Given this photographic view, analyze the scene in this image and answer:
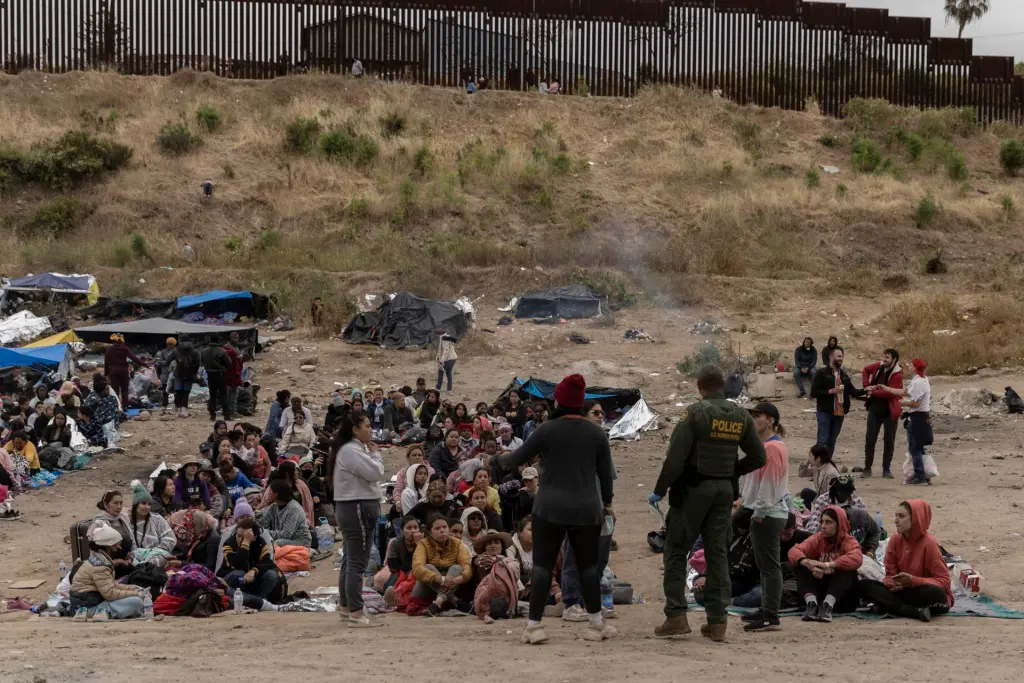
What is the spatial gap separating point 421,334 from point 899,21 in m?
22.4

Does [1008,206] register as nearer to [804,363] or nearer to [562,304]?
[562,304]

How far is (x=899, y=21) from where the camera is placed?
4228 cm

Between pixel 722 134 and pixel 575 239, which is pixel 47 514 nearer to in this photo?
pixel 575 239

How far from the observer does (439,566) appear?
9852 millimetres

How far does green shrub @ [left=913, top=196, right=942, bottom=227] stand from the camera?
114 ft

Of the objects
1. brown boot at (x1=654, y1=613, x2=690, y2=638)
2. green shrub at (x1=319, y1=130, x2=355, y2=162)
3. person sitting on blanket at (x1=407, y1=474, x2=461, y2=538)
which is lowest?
brown boot at (x1=654, y1=613, x2=690, y2=638)

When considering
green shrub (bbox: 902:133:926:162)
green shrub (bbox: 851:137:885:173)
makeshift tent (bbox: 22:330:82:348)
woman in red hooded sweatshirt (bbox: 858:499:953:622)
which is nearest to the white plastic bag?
woman in red hooded sweatshirt (bbox: 858:499:953:622)

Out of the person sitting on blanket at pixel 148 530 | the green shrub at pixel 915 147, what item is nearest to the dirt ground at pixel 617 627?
the person sitting on blanket at pixel 148 530

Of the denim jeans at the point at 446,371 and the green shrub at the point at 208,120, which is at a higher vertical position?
the green shrub at the point at 208,120

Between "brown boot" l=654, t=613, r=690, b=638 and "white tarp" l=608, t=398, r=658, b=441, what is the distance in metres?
11.6

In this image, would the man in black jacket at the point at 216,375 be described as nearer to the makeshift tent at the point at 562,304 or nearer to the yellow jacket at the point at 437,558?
the makeshift tent at the point at 562,304

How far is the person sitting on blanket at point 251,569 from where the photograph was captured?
10.2m

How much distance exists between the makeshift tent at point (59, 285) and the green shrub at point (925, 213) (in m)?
19.7

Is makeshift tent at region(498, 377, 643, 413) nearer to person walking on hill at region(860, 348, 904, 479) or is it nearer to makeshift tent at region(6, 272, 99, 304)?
person walking on hill at region(860, 348, 904, 479)
